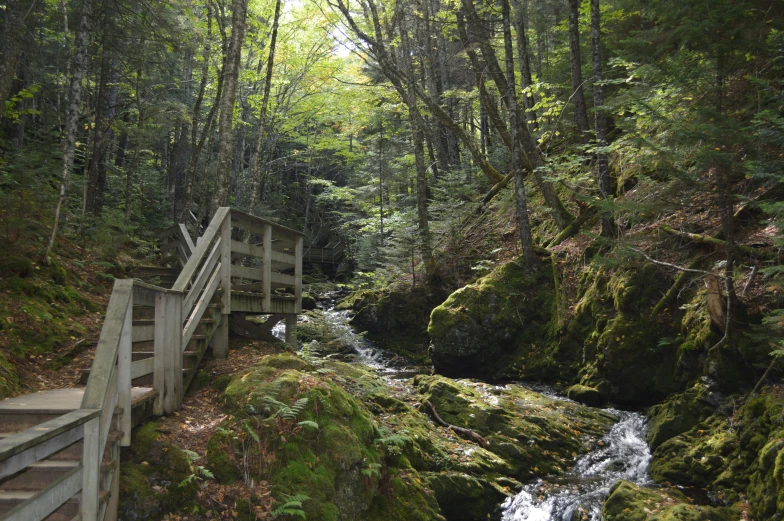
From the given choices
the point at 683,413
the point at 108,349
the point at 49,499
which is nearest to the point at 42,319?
the point at 108,349

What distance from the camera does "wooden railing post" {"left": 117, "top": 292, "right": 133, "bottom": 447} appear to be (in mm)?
3971

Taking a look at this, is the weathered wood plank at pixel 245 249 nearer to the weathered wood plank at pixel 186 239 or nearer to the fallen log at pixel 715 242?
the weathered wood plank at pixel 186 239

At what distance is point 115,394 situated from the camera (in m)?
3.83

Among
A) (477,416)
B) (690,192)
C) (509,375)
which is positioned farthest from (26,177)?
(690,192)

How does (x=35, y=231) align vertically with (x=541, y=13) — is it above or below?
below

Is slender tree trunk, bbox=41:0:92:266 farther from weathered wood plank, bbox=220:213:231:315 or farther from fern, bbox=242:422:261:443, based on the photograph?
fern, bbox=242:422:261:443

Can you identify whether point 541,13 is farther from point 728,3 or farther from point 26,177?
point 26,177

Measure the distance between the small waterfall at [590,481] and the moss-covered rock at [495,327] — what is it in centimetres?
342

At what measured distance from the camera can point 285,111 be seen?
23.5 meters

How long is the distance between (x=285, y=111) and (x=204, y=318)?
18719mm

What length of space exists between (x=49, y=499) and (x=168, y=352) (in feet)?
8.28

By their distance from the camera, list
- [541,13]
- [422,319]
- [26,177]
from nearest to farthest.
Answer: [26,177], [422,319], [541,13]

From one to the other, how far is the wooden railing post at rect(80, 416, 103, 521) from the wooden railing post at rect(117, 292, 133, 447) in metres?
0.82

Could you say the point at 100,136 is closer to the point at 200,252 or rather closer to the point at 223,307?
the point at 223,307
